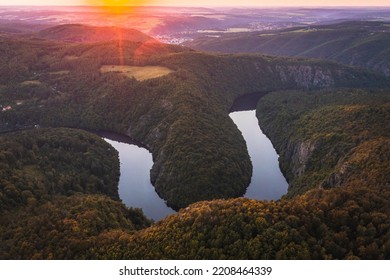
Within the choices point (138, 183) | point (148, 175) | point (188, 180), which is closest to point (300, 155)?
point (188, 180)

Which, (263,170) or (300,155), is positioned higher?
(300,155)

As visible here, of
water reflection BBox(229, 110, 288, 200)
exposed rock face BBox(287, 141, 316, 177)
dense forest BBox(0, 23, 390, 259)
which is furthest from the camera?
exposed rock face BBox(287, 141, 316, 177)

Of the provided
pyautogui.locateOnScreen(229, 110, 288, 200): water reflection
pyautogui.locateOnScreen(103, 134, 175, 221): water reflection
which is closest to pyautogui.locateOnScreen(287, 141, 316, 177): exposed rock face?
pyautogui.locateOnScreen(229, 110, 288, 200): water reflection

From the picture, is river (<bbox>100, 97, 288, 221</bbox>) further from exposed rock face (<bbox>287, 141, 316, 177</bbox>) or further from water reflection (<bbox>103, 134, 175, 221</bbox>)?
exposed rock face (<bbox>287, 141, 316, 177</bbox>)

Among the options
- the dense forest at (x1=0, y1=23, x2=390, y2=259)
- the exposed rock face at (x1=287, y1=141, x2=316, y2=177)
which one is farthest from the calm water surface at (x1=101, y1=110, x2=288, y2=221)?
the exposed rock face at (x1=287, y1=141, x2=316, y2=177)

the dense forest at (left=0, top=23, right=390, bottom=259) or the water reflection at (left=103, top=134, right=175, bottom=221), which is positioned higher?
the dense forest at (left=0, top=23, right=390, bottom=259)

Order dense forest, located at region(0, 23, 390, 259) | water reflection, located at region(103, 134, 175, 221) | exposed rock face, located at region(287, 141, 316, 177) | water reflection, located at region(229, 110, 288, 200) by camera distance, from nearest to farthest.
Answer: dense forest, located at region(0, 23, 390, 259) < water reflection, located at region(103, 134, 175, 221) < water reflection, located at region(229, 110, 288, 200) < exposed rock face, located at region(287, 141, 316, 177)

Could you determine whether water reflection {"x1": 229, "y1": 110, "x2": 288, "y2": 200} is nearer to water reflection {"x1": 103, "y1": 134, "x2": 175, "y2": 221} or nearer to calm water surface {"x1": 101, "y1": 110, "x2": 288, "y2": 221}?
calm water surface {"x1": 101, "y1": 110, "x2": 288, "y2": 221}

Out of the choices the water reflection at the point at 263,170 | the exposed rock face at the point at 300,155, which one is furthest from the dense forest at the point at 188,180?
the water reflection at the point at 263,170

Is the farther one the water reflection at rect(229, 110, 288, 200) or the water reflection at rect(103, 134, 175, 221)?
the water reflection at rect(229, 110, 288, 200)

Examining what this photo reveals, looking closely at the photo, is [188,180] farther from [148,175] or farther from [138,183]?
[148,175]
